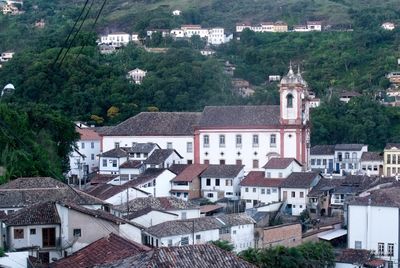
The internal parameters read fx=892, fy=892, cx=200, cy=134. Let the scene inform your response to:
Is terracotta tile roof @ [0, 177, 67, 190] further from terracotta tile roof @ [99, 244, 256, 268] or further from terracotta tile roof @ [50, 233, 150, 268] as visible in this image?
terracotta tile roof @ [99, 244, 256, 268]

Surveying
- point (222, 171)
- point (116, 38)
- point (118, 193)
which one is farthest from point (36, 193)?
point (116, 38)

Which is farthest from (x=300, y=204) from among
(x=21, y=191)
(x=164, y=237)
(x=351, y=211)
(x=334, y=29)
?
(x=334, y=29)

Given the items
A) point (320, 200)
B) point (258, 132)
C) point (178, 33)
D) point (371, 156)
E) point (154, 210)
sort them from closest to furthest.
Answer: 1. point (154, 210)
2. point (320, 200)
3. point (258, 132)
4. point (371, 156)
5. point (178, 33)

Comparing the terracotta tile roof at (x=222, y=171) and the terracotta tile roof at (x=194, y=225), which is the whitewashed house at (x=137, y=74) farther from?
the terracotta tile roof at (x=194, y=225)

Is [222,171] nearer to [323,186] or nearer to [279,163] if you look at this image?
[279,163]

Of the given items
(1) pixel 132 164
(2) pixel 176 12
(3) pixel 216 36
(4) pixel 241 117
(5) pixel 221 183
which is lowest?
(5) pixel 221 183

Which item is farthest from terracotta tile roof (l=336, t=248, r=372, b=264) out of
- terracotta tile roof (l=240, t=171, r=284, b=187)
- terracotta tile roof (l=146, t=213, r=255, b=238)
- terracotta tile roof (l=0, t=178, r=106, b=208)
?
terracotta tile roof (l=240, t=171, r=284, b=187)

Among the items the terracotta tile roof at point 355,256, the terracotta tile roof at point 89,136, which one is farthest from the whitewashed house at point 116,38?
the terracotta tile roof at point 355,256

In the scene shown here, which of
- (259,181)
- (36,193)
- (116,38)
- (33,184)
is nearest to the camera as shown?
(36,193)
